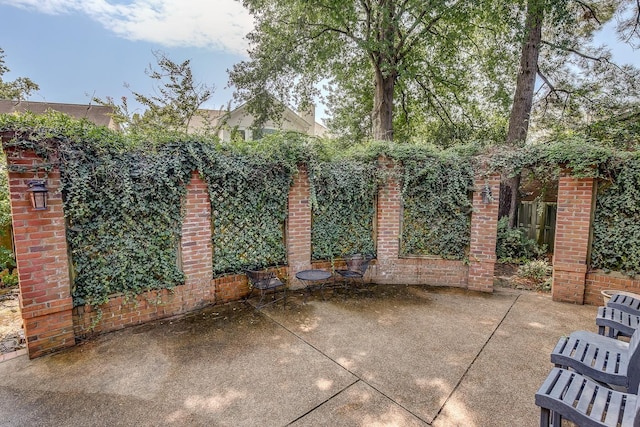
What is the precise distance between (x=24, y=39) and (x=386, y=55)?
11.9 metres

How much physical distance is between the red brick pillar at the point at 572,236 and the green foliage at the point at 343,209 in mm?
A: 3002

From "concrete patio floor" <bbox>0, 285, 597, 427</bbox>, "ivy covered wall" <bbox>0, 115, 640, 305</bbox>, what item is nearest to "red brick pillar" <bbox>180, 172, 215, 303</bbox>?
"ivy covered wall" <bbox>0, 115, 640, 305</bbox>

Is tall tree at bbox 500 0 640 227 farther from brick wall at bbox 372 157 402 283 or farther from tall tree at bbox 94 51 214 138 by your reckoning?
tall tree at bbox 94 51 214 138

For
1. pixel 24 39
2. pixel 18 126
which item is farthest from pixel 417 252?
pixel 24 39

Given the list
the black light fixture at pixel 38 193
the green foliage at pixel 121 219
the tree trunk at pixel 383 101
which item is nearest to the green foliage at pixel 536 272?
the tree trunk at pixel 383 101

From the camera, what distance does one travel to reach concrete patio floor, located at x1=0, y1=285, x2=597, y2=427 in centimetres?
250

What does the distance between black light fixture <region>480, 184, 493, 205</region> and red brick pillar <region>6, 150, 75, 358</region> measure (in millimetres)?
6062

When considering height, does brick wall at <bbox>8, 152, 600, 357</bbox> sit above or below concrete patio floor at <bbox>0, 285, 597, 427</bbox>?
above

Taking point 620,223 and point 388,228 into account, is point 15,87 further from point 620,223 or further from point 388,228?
point 620,223

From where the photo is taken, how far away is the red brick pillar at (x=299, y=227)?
5266 mm

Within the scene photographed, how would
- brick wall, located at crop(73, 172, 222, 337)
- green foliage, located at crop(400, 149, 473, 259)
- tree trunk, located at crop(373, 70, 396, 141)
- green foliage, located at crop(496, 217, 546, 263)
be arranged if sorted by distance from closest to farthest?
brick wall, located at crop(73, 172, 222, 337), green foliage, located at crop(400, 149, 473, 259), green foliage, located at crop(496, 217, 546, 263), tree trunk, located at crop(373, 70, 396, 141)

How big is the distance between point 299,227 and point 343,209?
3.07ft

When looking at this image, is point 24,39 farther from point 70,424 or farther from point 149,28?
point 70,424

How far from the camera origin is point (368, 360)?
3277 millimetres
